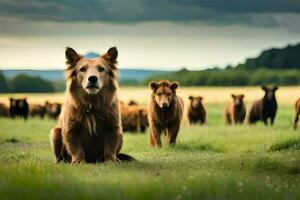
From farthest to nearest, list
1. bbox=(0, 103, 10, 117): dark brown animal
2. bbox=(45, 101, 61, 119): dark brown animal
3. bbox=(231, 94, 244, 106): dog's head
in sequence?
bbox=(45, 101, 61, 119): dark brown animal
bbox=(0, 103, 10, 117): dark brown animal
bbox=(231, 94, 244, 106): dog's head

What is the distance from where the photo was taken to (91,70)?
11555mm

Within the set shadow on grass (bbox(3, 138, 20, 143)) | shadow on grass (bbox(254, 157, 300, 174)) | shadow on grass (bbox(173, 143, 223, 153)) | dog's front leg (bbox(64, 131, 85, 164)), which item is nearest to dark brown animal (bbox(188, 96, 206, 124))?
shadow on grass (bbox(3, 138, 20, 143))

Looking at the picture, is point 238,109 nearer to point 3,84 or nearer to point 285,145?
point 3,84

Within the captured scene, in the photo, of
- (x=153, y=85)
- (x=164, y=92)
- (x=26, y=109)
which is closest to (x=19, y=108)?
(x=26, y=109)

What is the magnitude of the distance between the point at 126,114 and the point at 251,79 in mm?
10107

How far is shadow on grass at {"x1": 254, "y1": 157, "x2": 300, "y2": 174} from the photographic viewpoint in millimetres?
10562

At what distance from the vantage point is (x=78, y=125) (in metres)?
11.8

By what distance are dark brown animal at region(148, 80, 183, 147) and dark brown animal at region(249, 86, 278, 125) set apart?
33.3 ft

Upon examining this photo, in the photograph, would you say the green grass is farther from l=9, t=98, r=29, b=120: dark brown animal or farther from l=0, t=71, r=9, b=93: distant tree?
l=9, t=98, r=29, b=120: dark brown animal

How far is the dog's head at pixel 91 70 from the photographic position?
11547 mm

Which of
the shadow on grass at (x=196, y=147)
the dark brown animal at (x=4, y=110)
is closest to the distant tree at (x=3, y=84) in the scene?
the dark brown animal at (x=4, y=110)

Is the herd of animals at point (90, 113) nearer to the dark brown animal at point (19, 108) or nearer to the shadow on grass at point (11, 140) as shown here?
the shadow on grass at point (11, 140)

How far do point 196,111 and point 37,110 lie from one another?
12.3 metres

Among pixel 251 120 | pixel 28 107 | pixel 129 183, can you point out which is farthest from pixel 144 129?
pixel 129 183
